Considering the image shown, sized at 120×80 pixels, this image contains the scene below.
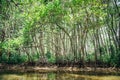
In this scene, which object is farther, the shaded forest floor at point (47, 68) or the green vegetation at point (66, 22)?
the shaded forest floor at point (47, 68)

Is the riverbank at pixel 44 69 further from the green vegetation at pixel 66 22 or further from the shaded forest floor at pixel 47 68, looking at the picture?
the green vegetation at pixel 66 22

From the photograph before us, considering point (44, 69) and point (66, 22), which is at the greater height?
point (66, 22)

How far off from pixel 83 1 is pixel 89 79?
10.2 meters

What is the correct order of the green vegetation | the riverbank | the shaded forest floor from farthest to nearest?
the riverbank < the shaded forest floor < the green vegetation

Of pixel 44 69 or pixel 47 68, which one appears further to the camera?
pixel 47 68

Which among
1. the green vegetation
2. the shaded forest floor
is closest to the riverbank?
the shaded forest floor

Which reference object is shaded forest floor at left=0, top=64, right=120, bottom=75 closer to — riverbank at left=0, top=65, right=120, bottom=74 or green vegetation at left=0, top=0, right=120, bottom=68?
riverbank at left=0, top=65, right=120, bottom=74

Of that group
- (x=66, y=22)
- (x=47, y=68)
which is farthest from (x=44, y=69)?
(x=66, y=22)

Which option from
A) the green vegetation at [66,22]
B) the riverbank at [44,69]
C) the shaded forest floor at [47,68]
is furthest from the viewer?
the riverbank at [44,69]

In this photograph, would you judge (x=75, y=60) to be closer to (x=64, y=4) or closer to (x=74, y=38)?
(x=74, y=38)

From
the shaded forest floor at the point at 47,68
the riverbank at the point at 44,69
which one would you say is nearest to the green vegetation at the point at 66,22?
the shaded forest floor at the point at 47,68

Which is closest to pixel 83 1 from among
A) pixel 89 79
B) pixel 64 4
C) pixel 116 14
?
pixel 64 4

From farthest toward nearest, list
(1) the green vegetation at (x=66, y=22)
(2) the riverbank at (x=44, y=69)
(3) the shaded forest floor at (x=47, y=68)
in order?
(2) the riverbank at (x=44, y=69), (3) the shaded forest floor at (x=47, y=68), (1) the green vegetation at (x=66, y=22)

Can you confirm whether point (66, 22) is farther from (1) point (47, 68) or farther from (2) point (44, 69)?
(2) point (44, 69)
